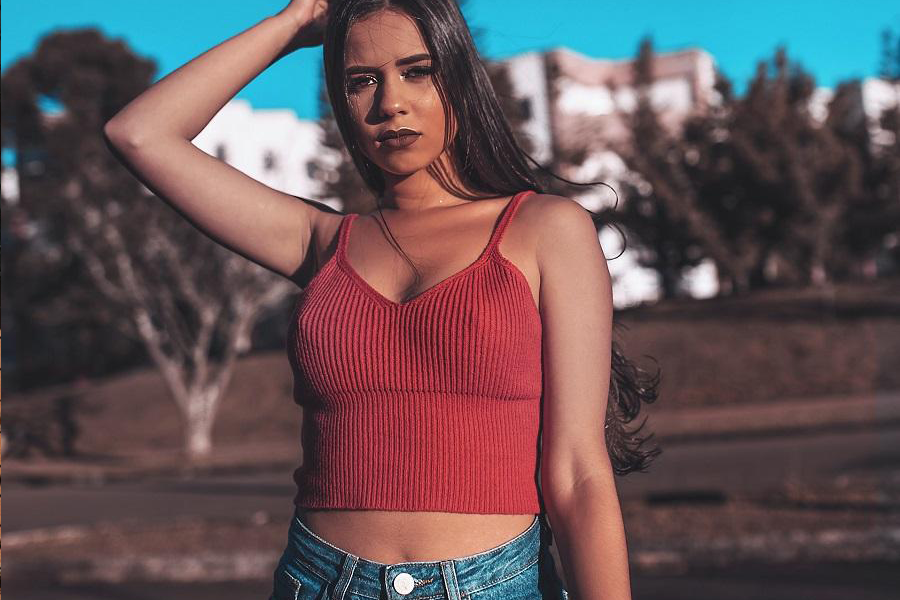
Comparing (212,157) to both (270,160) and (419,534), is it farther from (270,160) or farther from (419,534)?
(270,160)

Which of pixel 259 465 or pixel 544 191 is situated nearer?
→ pixel 544 191

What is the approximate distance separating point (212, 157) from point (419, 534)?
0.77 m

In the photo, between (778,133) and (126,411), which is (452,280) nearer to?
(126,411)

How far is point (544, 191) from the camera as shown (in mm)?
2023

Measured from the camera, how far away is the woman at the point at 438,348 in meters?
1.72

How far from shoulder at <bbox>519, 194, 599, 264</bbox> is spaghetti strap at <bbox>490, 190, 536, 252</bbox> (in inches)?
1.0

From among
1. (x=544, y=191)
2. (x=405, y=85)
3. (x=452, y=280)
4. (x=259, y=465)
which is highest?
(x=405, y=85)

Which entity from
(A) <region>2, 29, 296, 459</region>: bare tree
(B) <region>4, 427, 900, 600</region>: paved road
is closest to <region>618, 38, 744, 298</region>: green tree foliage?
(A) <region>2, 29, 296, 459</region>: bare tree

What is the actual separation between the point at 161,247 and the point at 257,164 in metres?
11.6

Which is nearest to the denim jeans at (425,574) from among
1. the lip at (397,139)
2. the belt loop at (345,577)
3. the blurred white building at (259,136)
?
the belt loop at (345,577)

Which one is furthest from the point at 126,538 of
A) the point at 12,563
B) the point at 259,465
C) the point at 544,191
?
the point at 544,191

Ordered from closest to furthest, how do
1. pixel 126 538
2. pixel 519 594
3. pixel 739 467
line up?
pixel 519 594 → pixel 126 538 → pixel 739 467

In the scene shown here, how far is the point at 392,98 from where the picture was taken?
1.88 metres

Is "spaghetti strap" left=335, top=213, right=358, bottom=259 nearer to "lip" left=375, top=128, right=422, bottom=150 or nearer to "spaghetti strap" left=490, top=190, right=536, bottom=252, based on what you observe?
"lip" left=375, top=128, right=422, bottom=150
